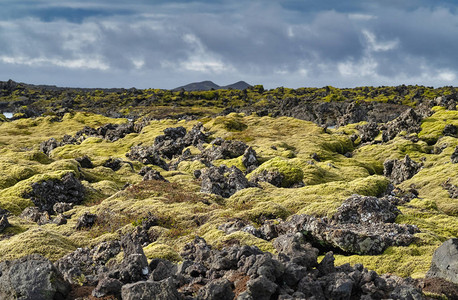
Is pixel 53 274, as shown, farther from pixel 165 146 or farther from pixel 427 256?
pixel 165 146

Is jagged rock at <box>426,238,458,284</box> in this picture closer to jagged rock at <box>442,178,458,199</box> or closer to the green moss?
the green moss

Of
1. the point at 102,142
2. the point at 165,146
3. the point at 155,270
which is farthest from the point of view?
the point at 102,142

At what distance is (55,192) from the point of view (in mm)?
30578

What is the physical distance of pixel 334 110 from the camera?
136 metres

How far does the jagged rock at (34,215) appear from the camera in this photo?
26078 millimetres

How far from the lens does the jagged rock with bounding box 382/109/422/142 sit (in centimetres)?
6899

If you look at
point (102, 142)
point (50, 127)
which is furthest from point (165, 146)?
point (50, 127)

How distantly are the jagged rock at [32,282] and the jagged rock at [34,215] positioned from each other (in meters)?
15.3

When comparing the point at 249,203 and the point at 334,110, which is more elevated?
the point at 334,110

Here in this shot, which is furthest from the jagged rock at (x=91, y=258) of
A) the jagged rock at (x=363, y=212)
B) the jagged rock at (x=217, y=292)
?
the jagged rock at (x=363, y=212)

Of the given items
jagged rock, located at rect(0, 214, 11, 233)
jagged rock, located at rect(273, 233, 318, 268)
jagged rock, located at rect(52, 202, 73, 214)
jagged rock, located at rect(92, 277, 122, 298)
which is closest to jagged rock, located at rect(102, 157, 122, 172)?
jagged rock, located at rect(52, 202, 73, 214)

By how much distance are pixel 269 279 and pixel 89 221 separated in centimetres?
1626

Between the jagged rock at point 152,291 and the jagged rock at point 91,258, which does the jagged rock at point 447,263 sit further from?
the jagged rock at point 91,258

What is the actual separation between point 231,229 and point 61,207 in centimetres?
1459
